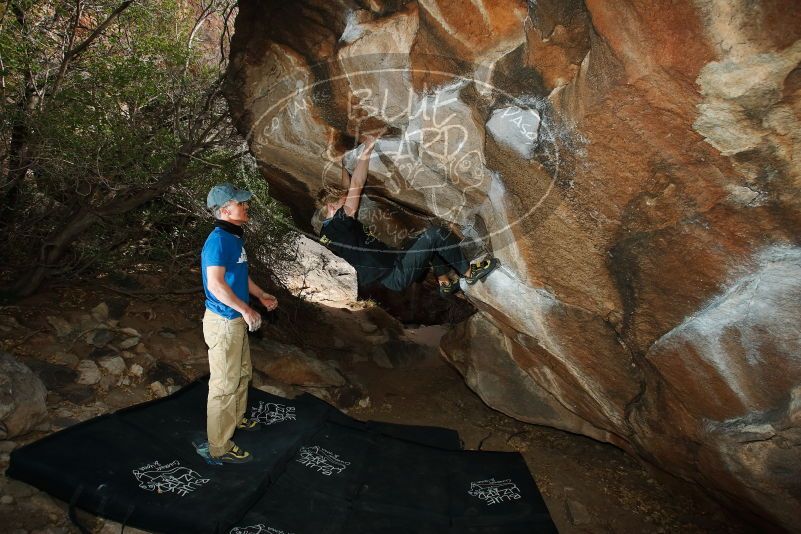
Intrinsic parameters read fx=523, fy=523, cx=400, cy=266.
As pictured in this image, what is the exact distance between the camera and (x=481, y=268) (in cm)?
398

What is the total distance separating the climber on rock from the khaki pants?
3.48 feet

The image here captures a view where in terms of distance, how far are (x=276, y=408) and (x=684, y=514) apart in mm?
3510

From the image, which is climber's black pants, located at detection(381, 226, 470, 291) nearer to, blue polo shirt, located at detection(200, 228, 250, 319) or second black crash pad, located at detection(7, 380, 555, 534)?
blue polo shirt, located at detection(200, 228, 250, 319)

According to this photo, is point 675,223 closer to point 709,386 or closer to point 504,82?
point 709,386

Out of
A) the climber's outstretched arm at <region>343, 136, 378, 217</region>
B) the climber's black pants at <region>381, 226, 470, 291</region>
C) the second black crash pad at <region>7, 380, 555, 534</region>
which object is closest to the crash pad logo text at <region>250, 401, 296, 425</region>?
the second black crash pad at <region>7, 380, 555, 534</region>

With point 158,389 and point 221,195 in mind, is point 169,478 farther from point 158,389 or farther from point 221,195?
point 221,195

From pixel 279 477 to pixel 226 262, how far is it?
1560 millimetres

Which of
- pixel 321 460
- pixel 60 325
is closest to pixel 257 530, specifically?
pixel 321 460

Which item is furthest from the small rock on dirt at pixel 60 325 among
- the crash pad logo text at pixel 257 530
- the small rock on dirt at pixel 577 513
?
the small rock on dirt at pixel 577 513

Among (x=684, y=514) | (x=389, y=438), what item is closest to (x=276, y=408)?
(x=389, y=438)

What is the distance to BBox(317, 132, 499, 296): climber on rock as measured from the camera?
160 inches

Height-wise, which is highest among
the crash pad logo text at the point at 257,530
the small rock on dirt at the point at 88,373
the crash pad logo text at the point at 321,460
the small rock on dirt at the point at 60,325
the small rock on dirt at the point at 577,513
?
the small rock on dirt at the point at 60,325

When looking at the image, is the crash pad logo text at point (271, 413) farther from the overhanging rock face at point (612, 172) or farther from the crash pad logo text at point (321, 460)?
the overhanging rock face at point (612, 172)

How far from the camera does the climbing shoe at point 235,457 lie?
12.0 ft
